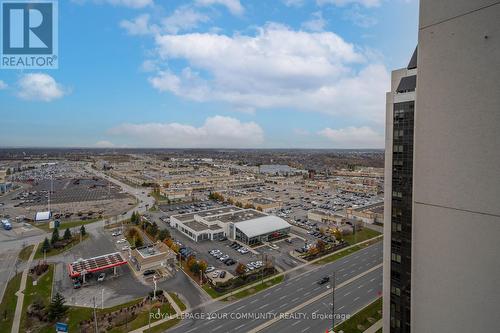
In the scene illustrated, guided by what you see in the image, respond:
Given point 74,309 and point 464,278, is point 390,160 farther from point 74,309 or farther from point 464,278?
point 74,309

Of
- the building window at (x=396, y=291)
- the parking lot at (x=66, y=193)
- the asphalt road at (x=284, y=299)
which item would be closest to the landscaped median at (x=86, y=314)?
the asphalt road at (x=284, y=299)

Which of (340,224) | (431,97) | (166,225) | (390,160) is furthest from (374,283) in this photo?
(166,225)

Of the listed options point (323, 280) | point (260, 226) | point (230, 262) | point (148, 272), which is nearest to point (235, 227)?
point (260, 226)

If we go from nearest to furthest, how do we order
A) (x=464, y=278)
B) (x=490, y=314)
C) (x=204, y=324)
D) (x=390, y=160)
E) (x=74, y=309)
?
(x=490, y=314) < (x=464, y=278) < (x=390, y=160) < (x=204, y=324) < (x=74, y=309)

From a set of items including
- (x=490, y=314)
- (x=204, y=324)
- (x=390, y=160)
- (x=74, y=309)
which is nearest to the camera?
(x=490, y=314)

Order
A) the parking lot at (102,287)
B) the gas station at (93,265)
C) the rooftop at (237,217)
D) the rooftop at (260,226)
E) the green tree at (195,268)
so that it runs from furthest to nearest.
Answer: the rooftop at (237,217), the rooftop at (260,226), the green tree at (195,268), the gas station at (93,265), the parking lot at (102,287)

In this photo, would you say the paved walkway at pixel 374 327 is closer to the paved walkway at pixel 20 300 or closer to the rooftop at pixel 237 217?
the rooftop at pixel 237 217
